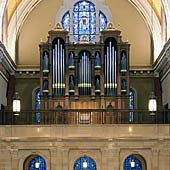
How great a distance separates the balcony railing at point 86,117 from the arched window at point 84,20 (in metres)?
6.37

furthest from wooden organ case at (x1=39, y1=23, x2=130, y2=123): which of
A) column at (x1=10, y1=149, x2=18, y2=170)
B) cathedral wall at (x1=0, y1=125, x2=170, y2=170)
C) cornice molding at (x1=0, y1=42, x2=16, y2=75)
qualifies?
column at (x1=10, y1=149, x2=18, y2=170)

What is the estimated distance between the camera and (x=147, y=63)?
39.8m

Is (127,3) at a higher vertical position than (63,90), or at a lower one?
higher

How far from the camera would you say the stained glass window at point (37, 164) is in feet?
115

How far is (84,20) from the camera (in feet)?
133

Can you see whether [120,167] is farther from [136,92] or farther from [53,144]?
[136,92]

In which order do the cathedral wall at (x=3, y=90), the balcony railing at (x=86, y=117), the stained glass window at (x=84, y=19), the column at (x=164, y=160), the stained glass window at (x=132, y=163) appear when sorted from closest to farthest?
the column at (x=164, y=160) < the balcony railing at (x=86, y=117) < the stained glass window at (x=132, y=163) < the cathedral wall at (x=3, y=90) < the stained glass window at (x=84, y=19)

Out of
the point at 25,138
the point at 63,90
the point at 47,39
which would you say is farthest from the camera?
the point at 47,39

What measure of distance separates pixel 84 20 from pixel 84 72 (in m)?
4.93

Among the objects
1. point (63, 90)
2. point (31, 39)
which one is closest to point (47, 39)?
point (31, 39)

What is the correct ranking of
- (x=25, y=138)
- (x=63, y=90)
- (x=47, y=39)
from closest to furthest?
1. (x=25, y=138)
2. (x=63, y=90)
3. (x=47, y=39)

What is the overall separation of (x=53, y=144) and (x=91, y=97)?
329 centimetres

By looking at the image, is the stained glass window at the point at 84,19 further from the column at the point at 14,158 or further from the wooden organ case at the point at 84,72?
the column at the point at 14,158

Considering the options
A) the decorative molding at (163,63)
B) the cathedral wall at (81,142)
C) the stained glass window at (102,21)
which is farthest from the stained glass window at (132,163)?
the stained glass window at (102,21)
